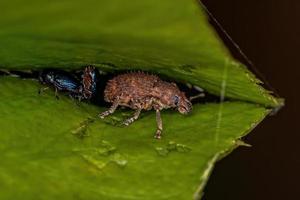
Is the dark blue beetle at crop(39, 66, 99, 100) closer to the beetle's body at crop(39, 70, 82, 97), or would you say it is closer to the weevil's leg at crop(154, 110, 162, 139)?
the beetle's body at crop(39, 70, 82, 97)

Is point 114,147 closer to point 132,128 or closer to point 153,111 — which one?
point 132,128

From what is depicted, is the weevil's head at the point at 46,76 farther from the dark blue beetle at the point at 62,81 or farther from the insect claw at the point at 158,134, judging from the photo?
the insect claw at the point at 158,134

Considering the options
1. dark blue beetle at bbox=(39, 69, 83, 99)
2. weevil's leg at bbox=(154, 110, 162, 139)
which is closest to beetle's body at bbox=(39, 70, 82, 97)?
dark blue beetle at bbox=(39, 69, 83, 99)

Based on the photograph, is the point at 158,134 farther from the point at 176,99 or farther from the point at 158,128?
the point at 176,99

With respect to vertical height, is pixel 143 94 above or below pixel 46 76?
below

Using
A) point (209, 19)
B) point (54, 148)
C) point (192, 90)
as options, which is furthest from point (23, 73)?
point (209, 19)

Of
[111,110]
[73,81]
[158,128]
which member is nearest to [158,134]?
[158,128]

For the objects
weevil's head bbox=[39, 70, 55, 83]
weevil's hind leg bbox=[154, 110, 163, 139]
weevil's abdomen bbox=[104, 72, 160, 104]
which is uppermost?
weevil's head bbox=[39, 70, 55, 83]
